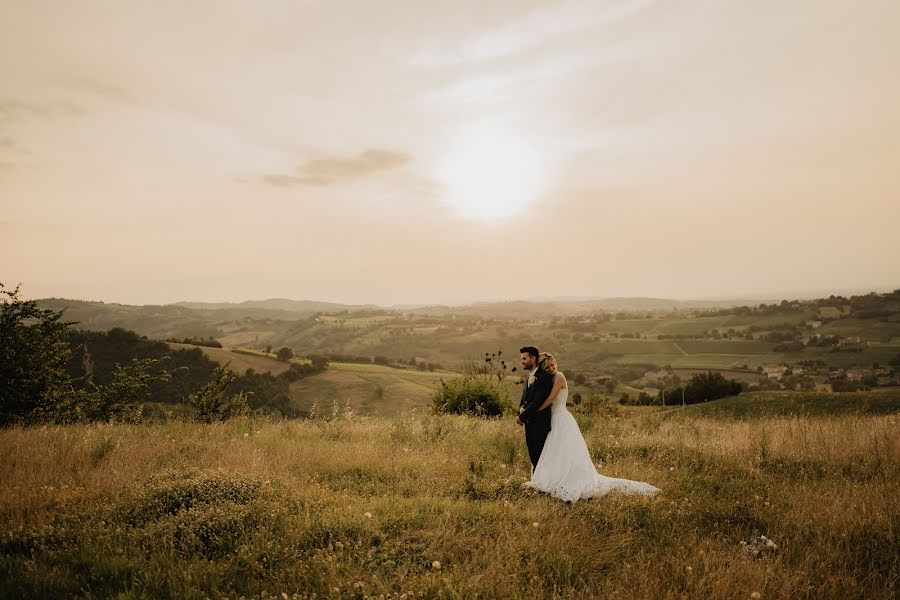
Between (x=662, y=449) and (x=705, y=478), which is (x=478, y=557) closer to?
(x=705, y=478)

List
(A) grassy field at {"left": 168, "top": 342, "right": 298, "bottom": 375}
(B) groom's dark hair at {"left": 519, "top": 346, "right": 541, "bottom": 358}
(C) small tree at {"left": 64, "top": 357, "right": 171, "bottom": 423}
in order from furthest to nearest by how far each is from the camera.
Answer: (A) grassy field at {"left": 168, "top": 342, "right": 298, "bottom": 375}
(C) small tree at {"left": 64, "top": 357, "right": 171, "bottom": 423}
(B) groom's dark hair at {"left": 519, "top": 346, "right": 541, "bottom": 358}

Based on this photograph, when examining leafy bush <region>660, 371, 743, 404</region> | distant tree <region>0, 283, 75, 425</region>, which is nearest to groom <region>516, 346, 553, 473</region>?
distant tree <region>0, 283, 75, 425</region>

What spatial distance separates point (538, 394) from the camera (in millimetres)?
7895

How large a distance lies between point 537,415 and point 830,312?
127086 mm

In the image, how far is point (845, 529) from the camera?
5.66 meters

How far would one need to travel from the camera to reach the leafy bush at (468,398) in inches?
695

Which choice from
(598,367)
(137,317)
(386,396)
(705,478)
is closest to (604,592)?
(705,478)

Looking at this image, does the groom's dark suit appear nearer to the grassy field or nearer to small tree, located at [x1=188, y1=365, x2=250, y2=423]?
small tree, located at [x1=188, y1=365, x2=250, y2=423]

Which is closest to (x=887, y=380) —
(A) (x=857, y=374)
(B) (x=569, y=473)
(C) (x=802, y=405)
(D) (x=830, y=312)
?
(A) (x=857, y=374)

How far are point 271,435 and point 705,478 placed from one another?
919cm

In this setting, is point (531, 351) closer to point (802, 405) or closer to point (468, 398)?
point (468, 398)

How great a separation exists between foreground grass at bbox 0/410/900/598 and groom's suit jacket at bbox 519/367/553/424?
1.14 meters

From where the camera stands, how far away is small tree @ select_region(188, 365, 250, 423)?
13.3 m

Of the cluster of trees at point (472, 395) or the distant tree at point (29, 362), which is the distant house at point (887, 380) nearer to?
the cluster of trees at point (472, 395)
